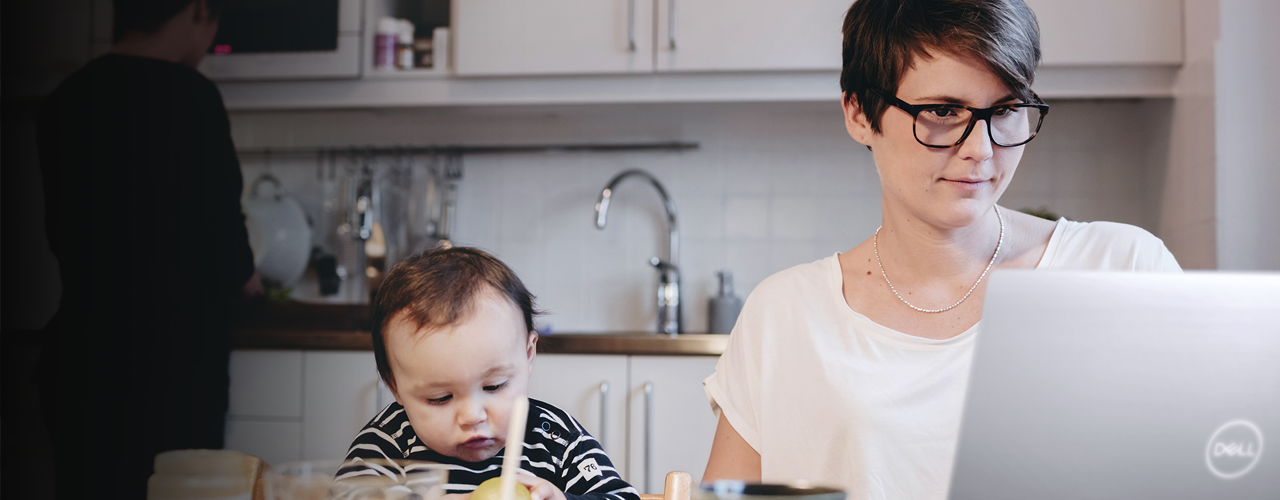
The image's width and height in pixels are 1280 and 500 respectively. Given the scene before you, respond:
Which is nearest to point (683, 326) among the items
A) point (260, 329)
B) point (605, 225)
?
point (605, 225)

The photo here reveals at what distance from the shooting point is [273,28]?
2.15m

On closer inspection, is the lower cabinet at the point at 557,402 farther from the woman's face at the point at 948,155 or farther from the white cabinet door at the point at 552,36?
the woman's face at the point at 948,155

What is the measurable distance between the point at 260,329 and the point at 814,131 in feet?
4.99

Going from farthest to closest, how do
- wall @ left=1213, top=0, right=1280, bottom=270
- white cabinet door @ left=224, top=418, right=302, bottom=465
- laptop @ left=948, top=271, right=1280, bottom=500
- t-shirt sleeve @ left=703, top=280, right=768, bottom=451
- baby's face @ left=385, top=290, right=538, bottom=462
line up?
white cabinet door @ left=224, top=418, right=302, bottom=465 < wall @ left=1213, top=0, right=1280, bottom=270 < t-shirt sleeve @ left=703, top=280, right=768, bottom=451 < baby's face @ left=385, top=290, right=538, bottom=462 < laptop @ left=948, top=271, right=1280, bottom=500

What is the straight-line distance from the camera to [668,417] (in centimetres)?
183

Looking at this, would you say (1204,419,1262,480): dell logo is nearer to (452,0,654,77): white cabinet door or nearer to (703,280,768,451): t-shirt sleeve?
(703,280,768,451): t-shirt sleeve

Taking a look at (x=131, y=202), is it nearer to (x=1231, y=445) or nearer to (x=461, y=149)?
(x=461, y=149)

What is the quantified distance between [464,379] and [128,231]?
1126 mm

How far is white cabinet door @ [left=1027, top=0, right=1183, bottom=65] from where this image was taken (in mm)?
1863

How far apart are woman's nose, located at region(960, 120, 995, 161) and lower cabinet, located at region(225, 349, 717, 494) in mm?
1091

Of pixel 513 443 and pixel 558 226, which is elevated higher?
pixel 558 226

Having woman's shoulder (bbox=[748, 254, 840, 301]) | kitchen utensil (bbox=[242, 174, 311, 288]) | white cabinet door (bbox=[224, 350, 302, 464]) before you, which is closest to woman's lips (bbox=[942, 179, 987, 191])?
woman's shoulder (bbox=[748, 254, 840, 301])

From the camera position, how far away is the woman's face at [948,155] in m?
0.81

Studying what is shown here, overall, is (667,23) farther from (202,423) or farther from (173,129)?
(202,423)
